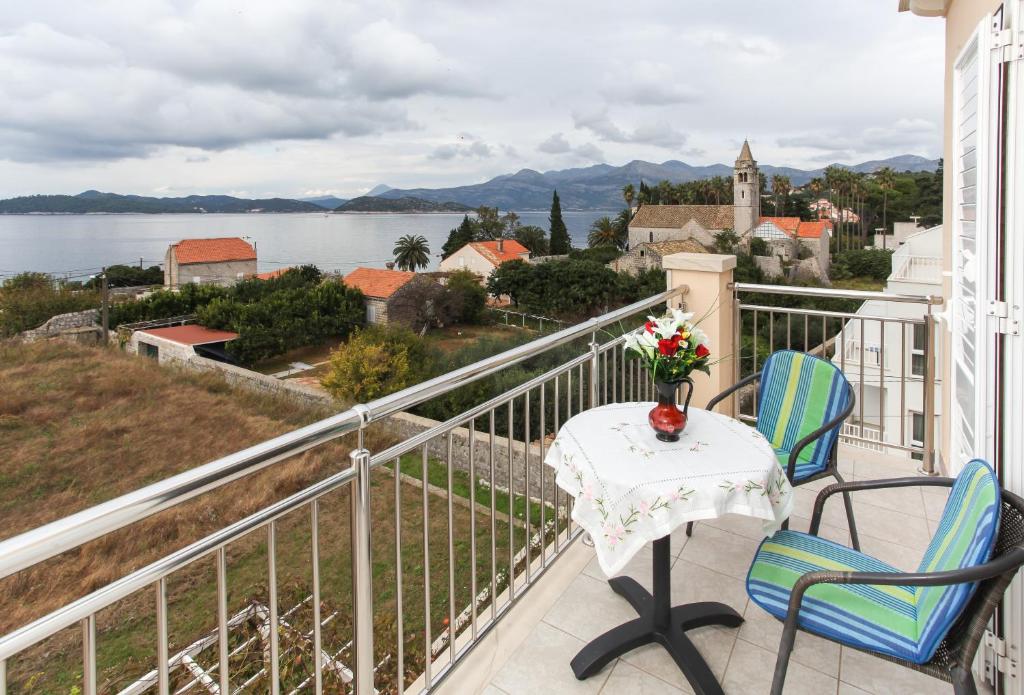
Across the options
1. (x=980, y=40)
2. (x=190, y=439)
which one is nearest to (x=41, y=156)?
(x=190, y=439)

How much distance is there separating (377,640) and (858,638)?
6.18m

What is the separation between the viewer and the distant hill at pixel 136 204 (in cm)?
9094

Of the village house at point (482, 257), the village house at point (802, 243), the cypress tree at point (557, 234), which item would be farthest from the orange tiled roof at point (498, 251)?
the village house at point (802, 243)

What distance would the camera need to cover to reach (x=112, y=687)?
8156mm

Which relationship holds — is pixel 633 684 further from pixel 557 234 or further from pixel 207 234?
pixel 207 234

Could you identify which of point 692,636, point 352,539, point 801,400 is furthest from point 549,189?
point 352,539

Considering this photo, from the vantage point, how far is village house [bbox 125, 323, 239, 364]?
29594 mm

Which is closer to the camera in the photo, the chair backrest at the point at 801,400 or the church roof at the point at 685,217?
the chair backrest at the point at 801,400

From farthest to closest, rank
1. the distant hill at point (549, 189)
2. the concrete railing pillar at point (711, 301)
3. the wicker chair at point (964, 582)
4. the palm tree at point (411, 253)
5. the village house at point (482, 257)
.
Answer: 1. the distant hill at point (549, 189)
2. the palm tree at point (411, 253)
3. the village house at point (482, 257)
4. the concrete railing pillar at point (711, 301)
5. the wicker chair at point (964, 582)

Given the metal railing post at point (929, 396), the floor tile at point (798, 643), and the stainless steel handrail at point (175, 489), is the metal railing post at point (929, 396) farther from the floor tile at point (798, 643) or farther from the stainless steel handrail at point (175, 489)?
the stainless steel handrail at point (175, 489)

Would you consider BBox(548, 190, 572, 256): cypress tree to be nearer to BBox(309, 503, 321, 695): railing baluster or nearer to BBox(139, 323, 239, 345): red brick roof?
BBox(139, 323, 239, 345): red brick roof

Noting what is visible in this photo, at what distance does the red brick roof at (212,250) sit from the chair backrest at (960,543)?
57831 millimetres

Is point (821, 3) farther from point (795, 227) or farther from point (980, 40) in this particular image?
point (795, 227)

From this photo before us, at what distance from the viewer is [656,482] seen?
→ 5.80 feet
